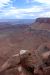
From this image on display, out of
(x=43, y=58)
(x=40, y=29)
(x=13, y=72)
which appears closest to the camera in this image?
(x=13, y=72)

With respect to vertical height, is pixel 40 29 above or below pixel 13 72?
below

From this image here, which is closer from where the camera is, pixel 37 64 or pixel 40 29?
pixel 37 64

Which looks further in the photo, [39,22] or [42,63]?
[39,22]

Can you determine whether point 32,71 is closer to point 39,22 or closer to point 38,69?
point 38,69

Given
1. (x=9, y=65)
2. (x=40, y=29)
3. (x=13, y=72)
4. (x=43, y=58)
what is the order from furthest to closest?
(x=40, y=29)
(x=43, y=58)
(x=9, y=65)
(x=13, y=72)

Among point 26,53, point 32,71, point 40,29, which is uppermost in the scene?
point 26,53

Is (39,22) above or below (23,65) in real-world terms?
below

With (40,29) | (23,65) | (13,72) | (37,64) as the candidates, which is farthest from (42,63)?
(40,29)

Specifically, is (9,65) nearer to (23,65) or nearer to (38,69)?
(23,65)

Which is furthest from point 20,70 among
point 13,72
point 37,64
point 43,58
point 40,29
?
point 40,29
